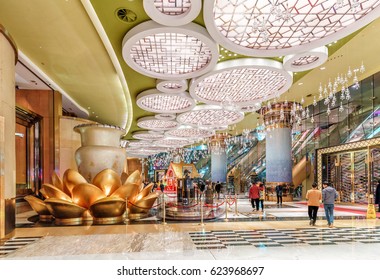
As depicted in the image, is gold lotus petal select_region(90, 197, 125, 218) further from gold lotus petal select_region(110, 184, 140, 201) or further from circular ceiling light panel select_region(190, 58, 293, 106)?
circular ceiling light panel select_region(190, 58, 293, 106)

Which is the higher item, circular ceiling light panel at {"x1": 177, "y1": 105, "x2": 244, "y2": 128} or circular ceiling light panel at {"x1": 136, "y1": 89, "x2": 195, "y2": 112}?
circular ceiling light panel at {"x1": 136, "y1": 89, "x2": 195, "y2": 112}

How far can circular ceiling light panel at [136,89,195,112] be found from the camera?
1129 centimetres

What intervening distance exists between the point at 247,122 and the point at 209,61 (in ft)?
39.2

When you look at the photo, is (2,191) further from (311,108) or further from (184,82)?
(311,108)

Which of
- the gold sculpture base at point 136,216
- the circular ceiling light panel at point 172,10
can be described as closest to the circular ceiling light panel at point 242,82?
the circular ceiling light panel at point 172,10

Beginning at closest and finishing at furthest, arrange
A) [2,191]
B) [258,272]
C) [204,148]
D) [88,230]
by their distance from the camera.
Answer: [258,272] < [2,191] < [88,230] < [204,148]

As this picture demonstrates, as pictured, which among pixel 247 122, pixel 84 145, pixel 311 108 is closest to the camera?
pixel 84 145

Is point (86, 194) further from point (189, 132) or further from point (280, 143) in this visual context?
point (189, 132)

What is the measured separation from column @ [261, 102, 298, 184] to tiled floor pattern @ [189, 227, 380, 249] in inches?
298

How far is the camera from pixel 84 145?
9.16m

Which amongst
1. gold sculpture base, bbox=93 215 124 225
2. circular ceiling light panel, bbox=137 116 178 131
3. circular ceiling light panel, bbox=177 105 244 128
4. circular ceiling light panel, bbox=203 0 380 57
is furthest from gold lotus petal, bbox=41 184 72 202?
circular ceiling light panel, bbox=137 116 178 131

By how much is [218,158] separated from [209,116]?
35.6 feet

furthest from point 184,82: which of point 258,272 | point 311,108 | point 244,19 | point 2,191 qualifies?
point 311,108

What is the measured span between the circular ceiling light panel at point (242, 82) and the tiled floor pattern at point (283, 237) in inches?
171
